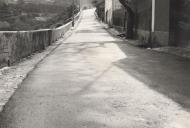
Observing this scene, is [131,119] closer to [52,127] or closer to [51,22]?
[52,127]

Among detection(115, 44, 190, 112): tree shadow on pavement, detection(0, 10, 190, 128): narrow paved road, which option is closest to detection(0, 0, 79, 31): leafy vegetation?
detection(115, 44, 190, 112): tree shadow on pavement

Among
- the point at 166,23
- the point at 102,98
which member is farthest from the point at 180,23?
Result: the point at 102,98

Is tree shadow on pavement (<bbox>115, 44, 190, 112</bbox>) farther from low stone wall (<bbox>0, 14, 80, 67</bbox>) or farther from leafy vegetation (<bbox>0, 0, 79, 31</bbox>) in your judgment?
leafy vegetation (<bbox>0, 0, 79, 31</bbox>)

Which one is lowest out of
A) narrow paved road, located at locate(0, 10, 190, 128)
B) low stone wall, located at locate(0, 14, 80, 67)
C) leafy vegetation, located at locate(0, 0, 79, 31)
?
narrow paved road, located at locate(0, 10, 190, 128)

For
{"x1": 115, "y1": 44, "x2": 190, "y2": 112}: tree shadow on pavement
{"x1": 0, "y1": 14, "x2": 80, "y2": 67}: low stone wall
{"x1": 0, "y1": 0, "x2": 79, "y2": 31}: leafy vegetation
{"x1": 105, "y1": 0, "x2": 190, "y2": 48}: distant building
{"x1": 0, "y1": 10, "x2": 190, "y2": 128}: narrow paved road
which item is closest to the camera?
{"x1": 0, "y1": 10, "x2": 190, "y2": 128}: narrow paved road

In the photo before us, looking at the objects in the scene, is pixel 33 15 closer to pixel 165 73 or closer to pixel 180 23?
pixel 180 23

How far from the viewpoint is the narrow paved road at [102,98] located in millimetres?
6395

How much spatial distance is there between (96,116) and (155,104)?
4.65ft

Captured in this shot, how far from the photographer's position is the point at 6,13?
6756 cm

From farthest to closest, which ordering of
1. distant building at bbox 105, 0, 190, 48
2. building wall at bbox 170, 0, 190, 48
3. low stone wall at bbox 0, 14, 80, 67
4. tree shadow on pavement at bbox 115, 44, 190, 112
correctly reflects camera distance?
distant building at bbox 105, 0, 190, 48
building wall at bbox 170, 0, 190, 48
low stone wall at bbox 0, 14, 80, 67
tree shadow on pavement at bbox 115, 44, 190, 112

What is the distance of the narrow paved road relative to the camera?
6.39 m

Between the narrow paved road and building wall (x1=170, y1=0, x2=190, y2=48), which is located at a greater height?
building wall (x1=170, y1=0, x2=190, y2=48)

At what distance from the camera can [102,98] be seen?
26.5 ft

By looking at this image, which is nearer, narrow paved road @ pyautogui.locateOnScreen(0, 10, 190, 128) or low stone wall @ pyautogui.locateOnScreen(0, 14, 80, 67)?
narrow paved road @ pyautogui.locateOnScreen(0, 10, 190, 128)
